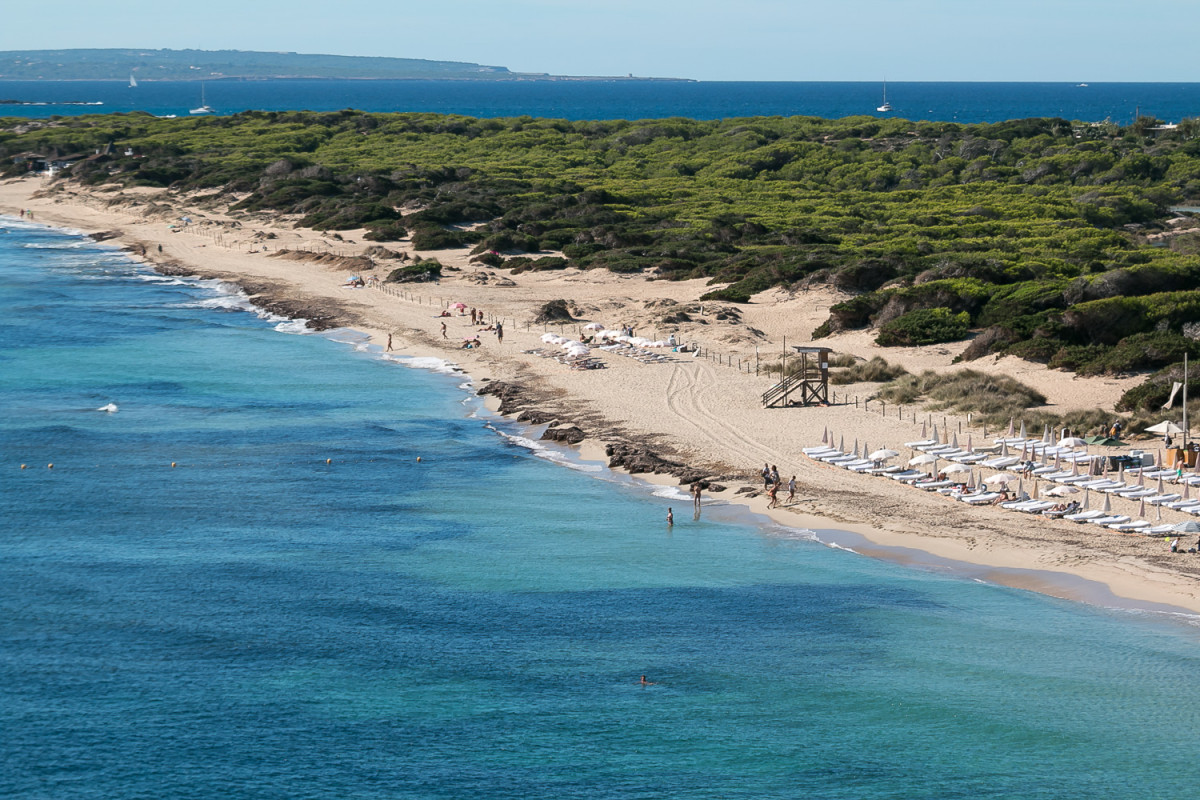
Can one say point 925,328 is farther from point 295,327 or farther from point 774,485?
point 295,327

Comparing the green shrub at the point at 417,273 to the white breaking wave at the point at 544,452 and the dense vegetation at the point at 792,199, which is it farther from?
the white breaking wave at the point at 544,452

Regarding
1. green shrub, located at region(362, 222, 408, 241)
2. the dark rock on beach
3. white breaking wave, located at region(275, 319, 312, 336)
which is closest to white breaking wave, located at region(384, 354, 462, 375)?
white breaking wave, located at region(275, 319, 312, 336)

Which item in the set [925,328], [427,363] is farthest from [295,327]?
[925,328]

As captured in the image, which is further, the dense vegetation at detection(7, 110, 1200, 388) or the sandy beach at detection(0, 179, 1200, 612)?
the dense vegetation at detection(7, 110, 1200, 388)

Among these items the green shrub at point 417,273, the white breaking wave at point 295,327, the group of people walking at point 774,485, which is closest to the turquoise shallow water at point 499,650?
the group of people walking at point 774,485

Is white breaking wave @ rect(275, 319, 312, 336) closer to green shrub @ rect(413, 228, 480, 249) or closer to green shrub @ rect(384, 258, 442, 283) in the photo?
green shrub @ rect(384, 258, 442, 283)

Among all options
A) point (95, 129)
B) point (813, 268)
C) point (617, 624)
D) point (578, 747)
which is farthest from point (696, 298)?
point (95, 129)

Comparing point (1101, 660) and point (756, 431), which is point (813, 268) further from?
point (1101, 660)
